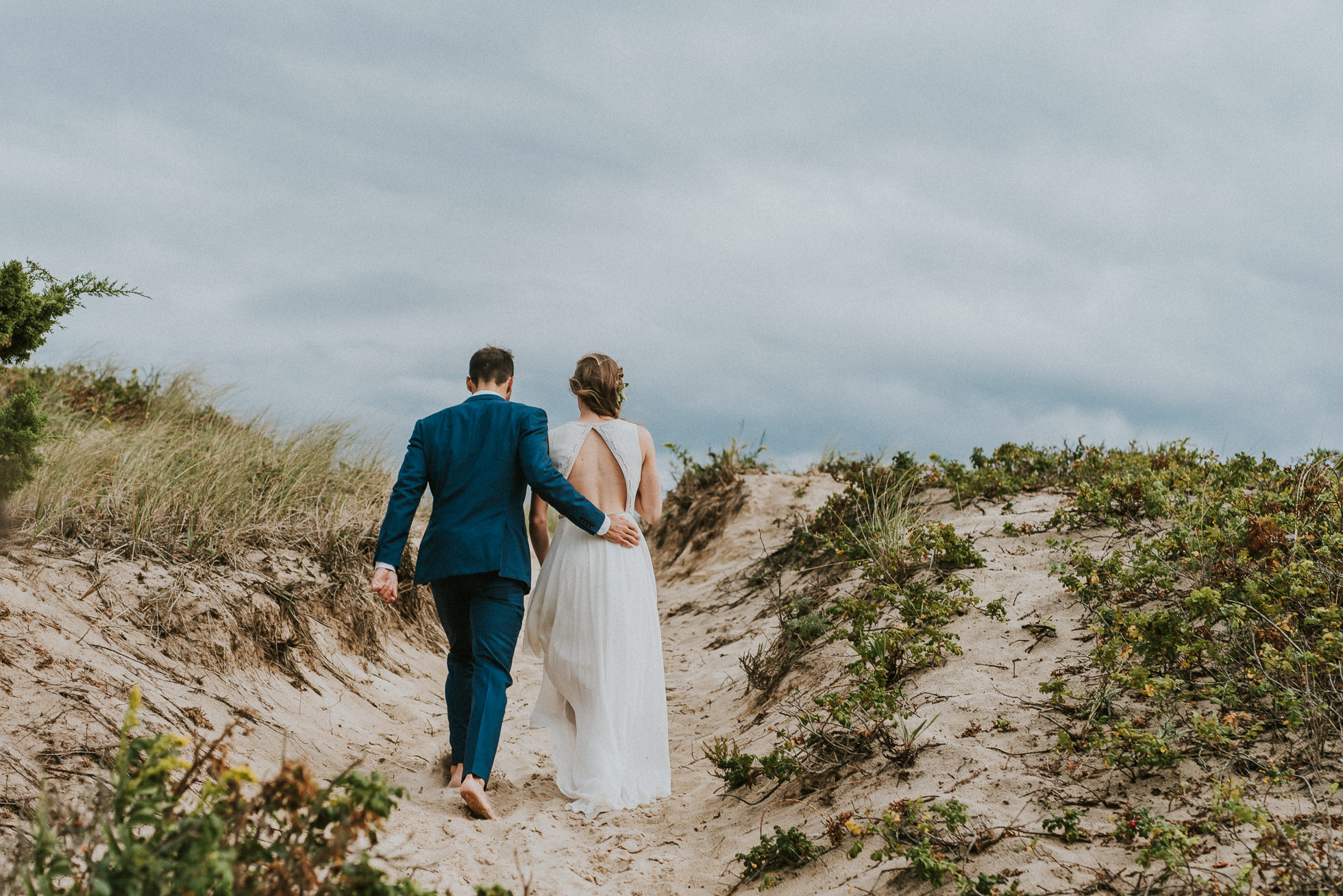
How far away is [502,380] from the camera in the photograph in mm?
5258

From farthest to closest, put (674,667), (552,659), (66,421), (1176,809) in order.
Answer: (66,421), (674,667), (552,659), (1176,809)

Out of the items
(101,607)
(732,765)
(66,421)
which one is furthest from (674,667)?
(66,421)

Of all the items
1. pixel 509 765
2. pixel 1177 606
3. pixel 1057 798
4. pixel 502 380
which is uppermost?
pixel 502 380

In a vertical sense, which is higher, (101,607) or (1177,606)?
(1177,606)

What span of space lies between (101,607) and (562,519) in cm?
293

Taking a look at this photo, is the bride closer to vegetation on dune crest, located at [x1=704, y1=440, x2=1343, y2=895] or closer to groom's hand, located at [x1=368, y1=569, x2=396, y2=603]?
vegetation on dune crest, located at [x1=704, y1=440, x2=1343, y2=895]

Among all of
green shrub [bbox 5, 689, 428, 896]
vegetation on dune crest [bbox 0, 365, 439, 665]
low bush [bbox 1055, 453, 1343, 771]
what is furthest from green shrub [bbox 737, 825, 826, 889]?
vegetation on dune crest [bbox 0, 365, 439, 665]

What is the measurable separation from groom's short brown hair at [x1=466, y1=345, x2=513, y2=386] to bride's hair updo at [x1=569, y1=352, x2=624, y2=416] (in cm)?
40

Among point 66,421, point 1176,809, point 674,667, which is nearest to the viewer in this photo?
point 1176,809

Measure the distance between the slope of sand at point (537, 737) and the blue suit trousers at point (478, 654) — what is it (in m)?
0.34

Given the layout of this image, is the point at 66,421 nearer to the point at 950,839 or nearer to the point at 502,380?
the point at 502,380

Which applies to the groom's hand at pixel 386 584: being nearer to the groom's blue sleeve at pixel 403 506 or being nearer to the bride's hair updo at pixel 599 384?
the groom's blue sleeve at pixel 403 506

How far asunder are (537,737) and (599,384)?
101 inches

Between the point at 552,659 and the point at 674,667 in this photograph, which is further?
the point at 674,667
